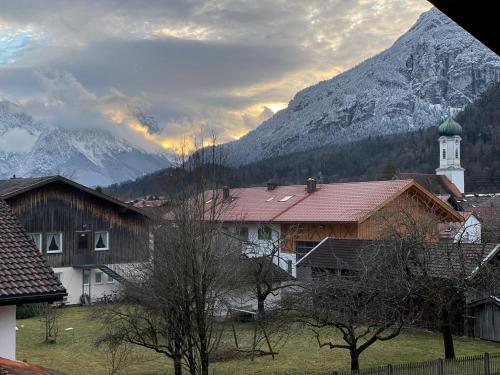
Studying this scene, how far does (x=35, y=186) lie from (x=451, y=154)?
269ft

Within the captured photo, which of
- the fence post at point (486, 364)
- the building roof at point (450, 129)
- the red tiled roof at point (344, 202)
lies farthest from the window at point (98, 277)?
the building roof at point (450, 129)

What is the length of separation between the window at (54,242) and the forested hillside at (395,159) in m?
75.6

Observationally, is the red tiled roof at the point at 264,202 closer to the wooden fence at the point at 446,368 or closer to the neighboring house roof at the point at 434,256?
the neighboring house roof at the point at 434,256

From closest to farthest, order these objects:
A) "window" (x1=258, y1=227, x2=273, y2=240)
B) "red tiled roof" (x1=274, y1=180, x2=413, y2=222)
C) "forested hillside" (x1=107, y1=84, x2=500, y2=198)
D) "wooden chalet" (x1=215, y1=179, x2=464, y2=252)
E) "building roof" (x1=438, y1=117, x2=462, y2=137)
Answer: "wooden chalet" (x1=215, y1=179, x2=464, y2=252) < "red tiled roof" (x1=274, y1=180, x2=413, y2=222) < "window" (x1=258, y1=227, x2=273, y2=240) < "building roof" (x1=438, y1=117, x2=462, y2=137) < "forested hillside" (x1=107, y1=84, x2=500, y2=198)

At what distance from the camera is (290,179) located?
143750 millimetres

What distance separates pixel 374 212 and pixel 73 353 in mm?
20382

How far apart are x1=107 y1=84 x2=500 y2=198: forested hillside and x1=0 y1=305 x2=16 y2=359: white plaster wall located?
103 m

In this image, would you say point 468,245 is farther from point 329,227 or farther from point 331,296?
point 329,227

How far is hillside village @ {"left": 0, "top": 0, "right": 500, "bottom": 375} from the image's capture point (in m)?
12.5

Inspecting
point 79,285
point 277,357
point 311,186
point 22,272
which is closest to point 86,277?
point 79,285

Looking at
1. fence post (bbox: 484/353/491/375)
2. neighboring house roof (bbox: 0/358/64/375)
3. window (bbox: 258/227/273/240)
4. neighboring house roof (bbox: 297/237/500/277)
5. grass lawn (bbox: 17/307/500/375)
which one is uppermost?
window (bbox: 258/227/273/240)

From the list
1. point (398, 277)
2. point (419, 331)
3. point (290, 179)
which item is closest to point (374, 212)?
point (419, 331)

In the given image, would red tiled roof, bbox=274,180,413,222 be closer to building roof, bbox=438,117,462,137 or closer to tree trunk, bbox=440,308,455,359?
tree trunk, bbox=440,308,455,359

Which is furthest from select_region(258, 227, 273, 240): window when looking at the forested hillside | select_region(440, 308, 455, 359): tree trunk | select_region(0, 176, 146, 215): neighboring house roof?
the forested hillside
